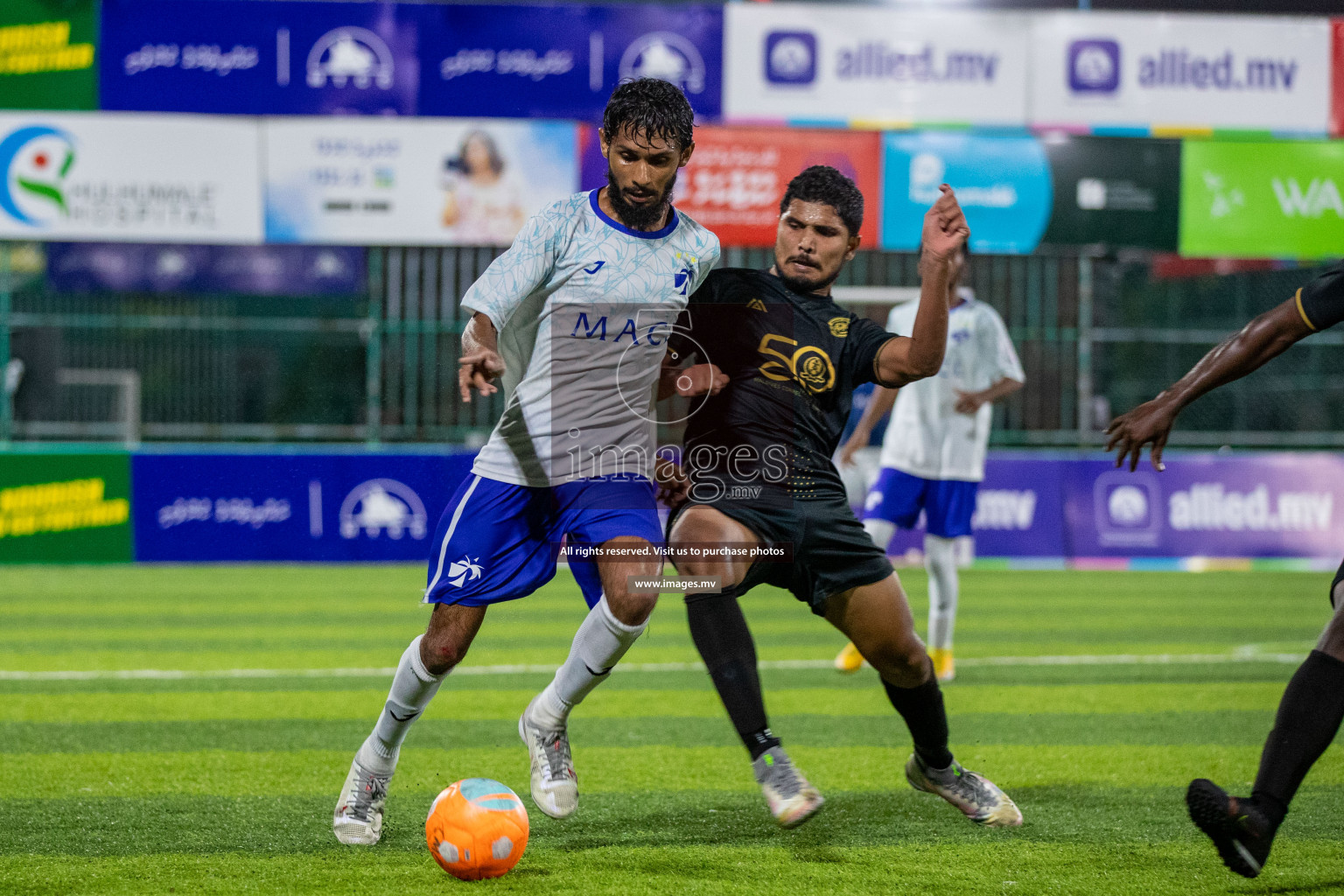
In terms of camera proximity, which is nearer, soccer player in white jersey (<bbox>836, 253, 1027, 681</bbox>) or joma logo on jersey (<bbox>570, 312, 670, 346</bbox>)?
joma logo on jersey (<bbox>570, 312, 670, 346</bbox>)

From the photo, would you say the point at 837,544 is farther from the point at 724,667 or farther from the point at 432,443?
the point at 432,443

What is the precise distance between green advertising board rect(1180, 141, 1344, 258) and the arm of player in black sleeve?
13.9m

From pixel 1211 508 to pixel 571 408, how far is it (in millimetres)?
12676

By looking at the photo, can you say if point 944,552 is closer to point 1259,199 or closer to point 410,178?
point 410,178

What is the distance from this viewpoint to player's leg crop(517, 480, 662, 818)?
414 centimetres

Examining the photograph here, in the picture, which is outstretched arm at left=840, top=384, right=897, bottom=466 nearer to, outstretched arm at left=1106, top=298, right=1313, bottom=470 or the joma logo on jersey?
the joma logo on jersey

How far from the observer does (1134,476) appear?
1527cm

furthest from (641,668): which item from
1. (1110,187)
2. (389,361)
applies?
(389,361)

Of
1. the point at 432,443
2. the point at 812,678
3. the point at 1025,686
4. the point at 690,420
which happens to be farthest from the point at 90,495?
the point at 690,420

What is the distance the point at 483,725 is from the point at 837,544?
276 centimetres

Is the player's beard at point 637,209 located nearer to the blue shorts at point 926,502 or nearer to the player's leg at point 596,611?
the player's leg at point 596,611

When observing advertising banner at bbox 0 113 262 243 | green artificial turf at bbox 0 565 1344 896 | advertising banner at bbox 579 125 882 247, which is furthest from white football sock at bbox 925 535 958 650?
advertising banner at bbox 0 113 262 243

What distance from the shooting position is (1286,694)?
3.68 meters

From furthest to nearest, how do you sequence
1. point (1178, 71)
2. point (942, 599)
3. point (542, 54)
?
point (1178, 71) → point (542, 54) → point (942, 599)
